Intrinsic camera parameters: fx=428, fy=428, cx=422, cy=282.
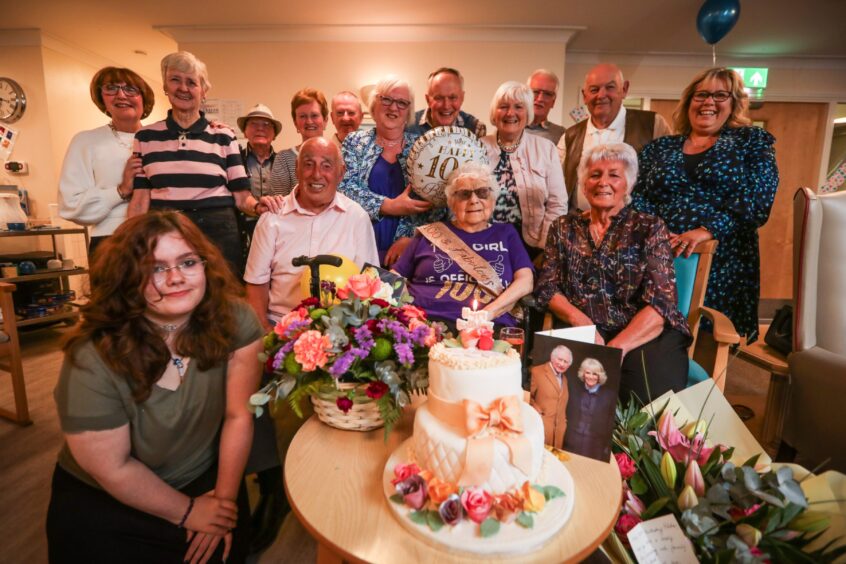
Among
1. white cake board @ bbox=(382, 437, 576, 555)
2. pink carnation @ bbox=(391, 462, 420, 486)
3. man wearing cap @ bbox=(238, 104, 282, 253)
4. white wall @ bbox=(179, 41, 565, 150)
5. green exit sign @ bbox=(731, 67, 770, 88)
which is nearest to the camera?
white cake board @ bbox=(382, 437, 576, 555)

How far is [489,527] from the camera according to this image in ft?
2.34

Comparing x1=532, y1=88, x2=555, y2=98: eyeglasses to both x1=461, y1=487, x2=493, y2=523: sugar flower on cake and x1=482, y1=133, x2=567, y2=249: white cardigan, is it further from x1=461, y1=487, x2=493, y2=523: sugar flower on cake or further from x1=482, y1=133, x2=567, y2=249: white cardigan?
x1=461, y1=487, x2=493, y2=523: sugar flower on cake

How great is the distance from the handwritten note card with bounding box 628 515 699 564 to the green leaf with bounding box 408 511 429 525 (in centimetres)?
44

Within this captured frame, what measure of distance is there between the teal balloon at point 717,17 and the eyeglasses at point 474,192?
10.2 ft

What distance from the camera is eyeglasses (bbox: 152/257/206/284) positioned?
1.07 metres

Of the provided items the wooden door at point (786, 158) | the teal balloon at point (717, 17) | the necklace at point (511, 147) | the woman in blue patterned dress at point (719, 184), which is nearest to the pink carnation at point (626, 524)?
the woman in blue patterned dress at point (719, 184)

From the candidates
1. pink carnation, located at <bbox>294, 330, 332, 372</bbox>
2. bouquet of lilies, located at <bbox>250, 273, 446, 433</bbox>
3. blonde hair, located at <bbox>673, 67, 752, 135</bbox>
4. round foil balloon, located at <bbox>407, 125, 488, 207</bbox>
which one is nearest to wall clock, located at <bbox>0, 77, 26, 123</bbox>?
round foil balloon, located at <bbox>407, 125, 488, 207</bbox>

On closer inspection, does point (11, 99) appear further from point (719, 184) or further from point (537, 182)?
point (719, 184)

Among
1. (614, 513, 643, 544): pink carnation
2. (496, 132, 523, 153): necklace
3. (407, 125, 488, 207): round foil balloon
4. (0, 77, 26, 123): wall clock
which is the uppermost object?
(0, 77, 26, 123): wall clock

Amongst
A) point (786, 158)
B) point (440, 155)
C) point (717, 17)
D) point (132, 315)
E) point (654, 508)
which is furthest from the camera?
point (786, 158)

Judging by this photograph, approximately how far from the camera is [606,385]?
3.06 ft

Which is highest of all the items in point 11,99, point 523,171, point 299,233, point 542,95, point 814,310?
point 11,99

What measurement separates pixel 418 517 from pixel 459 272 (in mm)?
1296

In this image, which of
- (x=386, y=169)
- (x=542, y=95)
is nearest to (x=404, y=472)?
(x=386, y=169)
